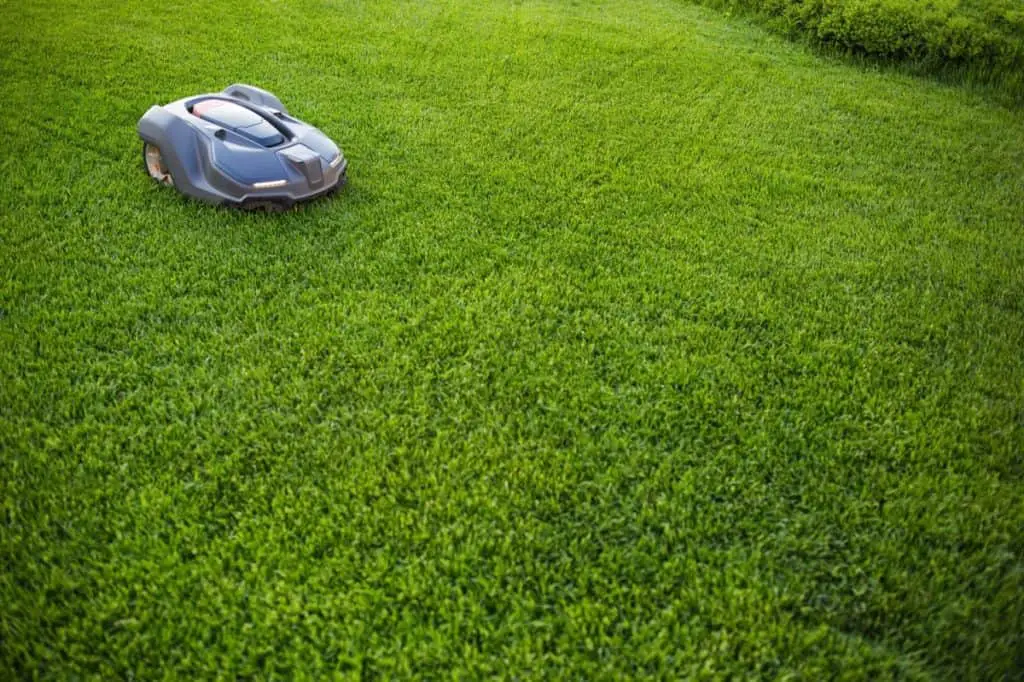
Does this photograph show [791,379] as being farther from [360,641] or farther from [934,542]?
[360,641]

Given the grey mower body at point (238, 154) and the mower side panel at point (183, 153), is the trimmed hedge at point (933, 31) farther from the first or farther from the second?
the mower side panel at point (183, 153)

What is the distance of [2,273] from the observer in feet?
11.4

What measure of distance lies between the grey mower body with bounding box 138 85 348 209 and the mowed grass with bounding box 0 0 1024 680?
15 centimetres

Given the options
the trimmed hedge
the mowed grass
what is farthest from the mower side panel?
the trimmed hedge

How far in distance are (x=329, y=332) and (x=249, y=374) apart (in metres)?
0.43

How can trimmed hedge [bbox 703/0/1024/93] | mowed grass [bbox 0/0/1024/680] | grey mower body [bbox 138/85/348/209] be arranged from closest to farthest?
1. mowed grass [bbox 0/0/1024/680]
2. grey mower body [bbox 138/85/348/209]
3. trimmed hedge [bbox 703/0/1024/93]

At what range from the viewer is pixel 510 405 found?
2982 millimetres

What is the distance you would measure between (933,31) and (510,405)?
272 inches

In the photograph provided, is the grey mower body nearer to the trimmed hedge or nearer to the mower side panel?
the mower side panel

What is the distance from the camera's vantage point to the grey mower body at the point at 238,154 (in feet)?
→ 12.8

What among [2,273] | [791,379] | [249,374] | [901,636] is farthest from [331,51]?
[901,636]

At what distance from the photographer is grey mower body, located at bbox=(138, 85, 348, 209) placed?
154 inches

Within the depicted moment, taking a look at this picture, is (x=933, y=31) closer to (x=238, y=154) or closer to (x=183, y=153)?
(x=238, y=154)

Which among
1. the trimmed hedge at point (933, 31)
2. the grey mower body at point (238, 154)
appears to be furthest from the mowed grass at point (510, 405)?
the trimmed hedge at point (933, 31)
